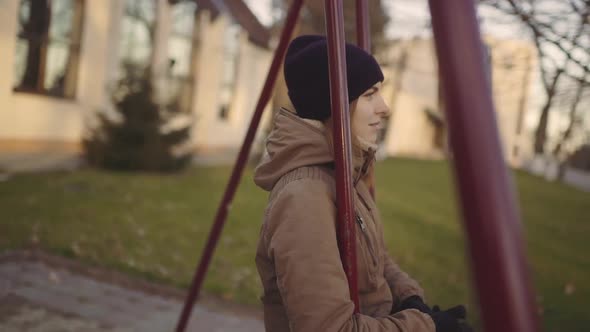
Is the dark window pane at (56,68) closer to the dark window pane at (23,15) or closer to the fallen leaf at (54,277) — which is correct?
the dark window pane at (23,15)

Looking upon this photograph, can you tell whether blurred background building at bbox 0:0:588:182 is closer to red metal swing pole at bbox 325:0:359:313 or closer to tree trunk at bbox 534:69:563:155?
tree trunk at bbox 534:69:563:155

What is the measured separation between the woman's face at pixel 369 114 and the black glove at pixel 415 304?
19.9 inches

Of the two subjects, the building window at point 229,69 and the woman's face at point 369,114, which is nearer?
the woman's face at point 369,114

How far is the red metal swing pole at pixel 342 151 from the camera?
1538 mm

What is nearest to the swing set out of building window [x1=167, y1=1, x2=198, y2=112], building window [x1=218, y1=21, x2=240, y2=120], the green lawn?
the green lawn

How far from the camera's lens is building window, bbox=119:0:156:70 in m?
13.4

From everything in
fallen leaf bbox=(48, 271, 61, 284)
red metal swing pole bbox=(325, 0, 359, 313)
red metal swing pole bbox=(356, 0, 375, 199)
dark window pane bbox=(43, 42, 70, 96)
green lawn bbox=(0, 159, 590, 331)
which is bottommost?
green lawn bbox=(0, 159, 590, 331)

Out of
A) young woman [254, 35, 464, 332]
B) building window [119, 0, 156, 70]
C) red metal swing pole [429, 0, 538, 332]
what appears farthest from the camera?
building window [119, 0, 156, 70]

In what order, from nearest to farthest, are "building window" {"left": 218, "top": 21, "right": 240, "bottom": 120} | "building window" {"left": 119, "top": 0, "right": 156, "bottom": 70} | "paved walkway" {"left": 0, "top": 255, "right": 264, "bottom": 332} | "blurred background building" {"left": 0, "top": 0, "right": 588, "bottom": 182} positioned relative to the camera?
"paved walkway" {"left": 0, "top": 255, "right": 264, "bottom": 332} < "blurred background building" {"left": 0, "top": 0, "right": 588, "bottom": 182} < "building window" {"left": 119, "top": 0, "right": 156, "bottom": 70} < "building window" {"left": 218, "top": 21, "right": 240, "bottom": 120}

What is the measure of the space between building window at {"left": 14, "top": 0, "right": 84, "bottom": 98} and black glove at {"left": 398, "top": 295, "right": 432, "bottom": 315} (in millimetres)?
10031

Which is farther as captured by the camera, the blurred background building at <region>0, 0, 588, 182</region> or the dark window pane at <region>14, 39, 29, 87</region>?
the dark window pane at <region>14, 39, 29, 87</region>

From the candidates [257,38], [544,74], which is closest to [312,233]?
[257,38]

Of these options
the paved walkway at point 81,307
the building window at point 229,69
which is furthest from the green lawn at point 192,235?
the building window at point 229,69

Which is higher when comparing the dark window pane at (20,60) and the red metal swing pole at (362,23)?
the red metal swing pole at (362,23)
